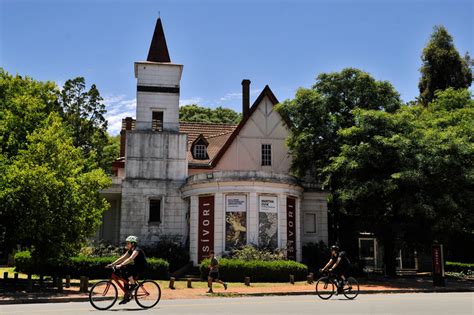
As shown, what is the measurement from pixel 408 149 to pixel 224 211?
34.0 feet

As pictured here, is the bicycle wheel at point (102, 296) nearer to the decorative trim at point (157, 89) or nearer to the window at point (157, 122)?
the window at point (157, 122)

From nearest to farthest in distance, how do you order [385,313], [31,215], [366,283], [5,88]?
[385,313]
[31,215]
[366,283]
[5,88]

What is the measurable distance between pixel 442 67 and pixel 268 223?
97.1 ft

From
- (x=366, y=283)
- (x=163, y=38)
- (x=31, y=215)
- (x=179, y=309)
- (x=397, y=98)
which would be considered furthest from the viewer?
(x=163, y=38)

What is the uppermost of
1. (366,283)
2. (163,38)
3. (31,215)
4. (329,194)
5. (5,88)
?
(163,38)

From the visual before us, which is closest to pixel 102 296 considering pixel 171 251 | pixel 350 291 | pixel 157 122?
pixel 350 291

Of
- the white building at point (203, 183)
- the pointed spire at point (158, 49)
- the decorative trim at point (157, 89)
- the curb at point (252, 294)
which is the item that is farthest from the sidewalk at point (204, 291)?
the pointed spire at point (158, 49)

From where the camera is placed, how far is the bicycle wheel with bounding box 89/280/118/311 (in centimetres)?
1352

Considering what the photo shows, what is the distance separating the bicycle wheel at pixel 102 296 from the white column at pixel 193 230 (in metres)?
16.4

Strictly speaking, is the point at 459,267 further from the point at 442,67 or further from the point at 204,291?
the point at 204,291

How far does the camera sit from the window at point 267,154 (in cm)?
3700

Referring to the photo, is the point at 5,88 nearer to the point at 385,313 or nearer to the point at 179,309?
the point at 179,309

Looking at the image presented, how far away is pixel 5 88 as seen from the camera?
2786cm

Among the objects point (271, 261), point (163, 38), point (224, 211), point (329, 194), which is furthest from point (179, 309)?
point (163, 38)
